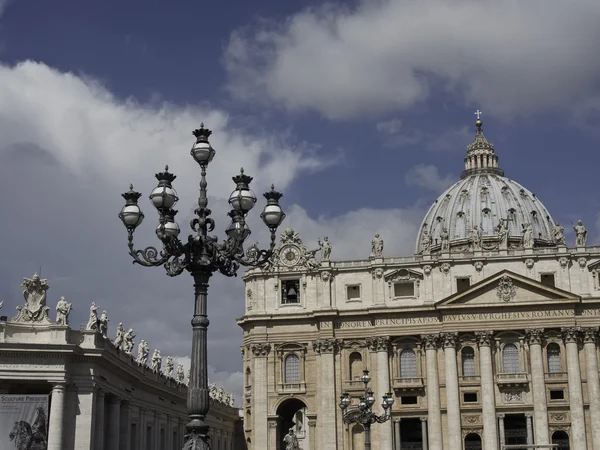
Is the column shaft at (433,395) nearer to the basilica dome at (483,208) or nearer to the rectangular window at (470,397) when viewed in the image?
the rectangular window at (470,397)

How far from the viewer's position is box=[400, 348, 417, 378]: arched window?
79.0m

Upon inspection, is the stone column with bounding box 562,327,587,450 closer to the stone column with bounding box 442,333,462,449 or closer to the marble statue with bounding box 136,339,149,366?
the stone column with bounding box 442,333,462,449

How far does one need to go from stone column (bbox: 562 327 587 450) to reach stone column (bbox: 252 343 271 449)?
26386 millimetres

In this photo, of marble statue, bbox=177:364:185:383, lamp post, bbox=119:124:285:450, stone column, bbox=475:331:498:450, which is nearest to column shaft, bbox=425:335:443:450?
stone column, bbox=475:331:498:450

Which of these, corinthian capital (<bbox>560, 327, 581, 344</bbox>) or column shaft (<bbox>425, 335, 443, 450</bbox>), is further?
column shaft (<bbox>425, 335, 443, 450</bbox>)

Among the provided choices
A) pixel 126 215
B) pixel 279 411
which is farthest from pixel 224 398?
pixel 126 215

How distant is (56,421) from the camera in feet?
152

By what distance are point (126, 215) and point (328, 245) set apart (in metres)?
61.8

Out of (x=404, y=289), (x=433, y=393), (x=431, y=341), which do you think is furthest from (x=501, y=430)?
(x=404, y=289)

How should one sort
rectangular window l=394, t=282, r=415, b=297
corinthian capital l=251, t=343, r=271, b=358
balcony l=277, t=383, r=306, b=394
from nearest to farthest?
1. balcony l=277, t=383, r=306, b=394
2. rectangular window l=394, t=282, r=415, b=297
3. corinthian capital l=251, t=343, r=271, b=358

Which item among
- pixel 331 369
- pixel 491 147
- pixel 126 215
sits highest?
pixel 491 147

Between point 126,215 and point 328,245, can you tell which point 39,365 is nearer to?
point 126,215

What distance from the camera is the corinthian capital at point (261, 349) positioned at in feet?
266

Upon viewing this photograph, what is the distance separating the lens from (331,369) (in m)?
79.2
